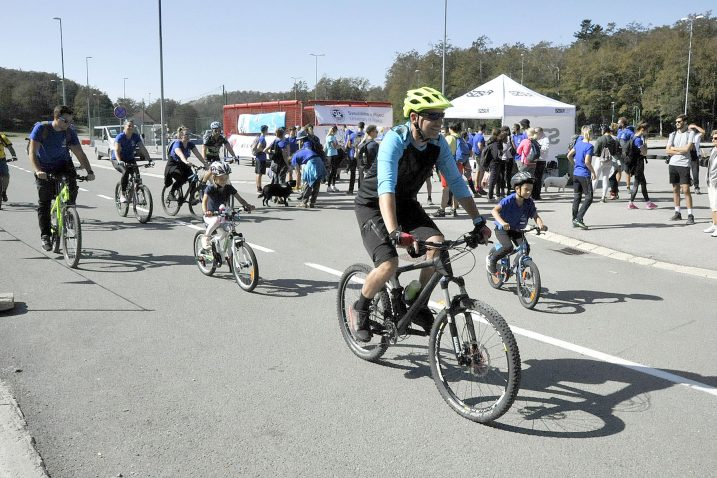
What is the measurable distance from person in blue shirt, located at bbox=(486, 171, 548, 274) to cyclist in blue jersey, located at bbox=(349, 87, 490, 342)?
268 centimetres

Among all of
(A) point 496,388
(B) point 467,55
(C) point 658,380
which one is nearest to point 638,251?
(C) point 658,380

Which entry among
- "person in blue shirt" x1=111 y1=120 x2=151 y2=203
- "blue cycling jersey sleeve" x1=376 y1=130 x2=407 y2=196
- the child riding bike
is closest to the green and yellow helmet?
"blue cycling jersey sleeve" x1=376 y1=130 x2=407 y2=196

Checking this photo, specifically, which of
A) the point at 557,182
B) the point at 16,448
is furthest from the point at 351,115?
the point at 16,448

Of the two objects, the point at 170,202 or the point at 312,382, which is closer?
the point at 312,382

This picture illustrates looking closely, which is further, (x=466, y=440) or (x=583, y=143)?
(x=583, y=143)

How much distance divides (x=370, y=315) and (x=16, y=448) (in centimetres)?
239

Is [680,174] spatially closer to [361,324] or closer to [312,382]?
[361,324]

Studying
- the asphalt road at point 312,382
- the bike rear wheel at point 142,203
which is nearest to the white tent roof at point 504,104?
the bike rear wheel at point 142,203

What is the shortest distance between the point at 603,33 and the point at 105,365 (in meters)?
130

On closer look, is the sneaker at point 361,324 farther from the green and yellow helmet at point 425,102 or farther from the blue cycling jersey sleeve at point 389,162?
the green and yellow helmet at point 425,102

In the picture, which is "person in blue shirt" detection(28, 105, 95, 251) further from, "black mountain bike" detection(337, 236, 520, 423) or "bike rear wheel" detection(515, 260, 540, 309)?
"black mountain bike" detection(337, 236, 520, 423)

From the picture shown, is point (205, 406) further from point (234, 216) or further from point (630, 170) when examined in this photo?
point (630, 170)

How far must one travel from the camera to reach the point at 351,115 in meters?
27.5

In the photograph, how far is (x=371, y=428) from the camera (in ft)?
12.9
